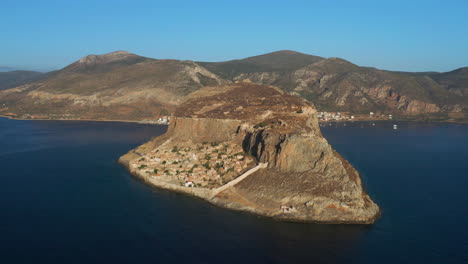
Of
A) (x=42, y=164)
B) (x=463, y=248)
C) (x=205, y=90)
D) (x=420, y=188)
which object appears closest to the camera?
(x=463, y=248)

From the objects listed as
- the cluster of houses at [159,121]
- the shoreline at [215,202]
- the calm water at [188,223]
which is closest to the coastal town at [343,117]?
the cluster of houses at [159,121]

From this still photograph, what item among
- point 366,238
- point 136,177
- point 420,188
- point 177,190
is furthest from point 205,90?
point 366,238

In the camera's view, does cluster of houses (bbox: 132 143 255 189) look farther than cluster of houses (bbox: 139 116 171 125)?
No

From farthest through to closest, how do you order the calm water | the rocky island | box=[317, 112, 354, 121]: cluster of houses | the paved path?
box=[317, 112, 354, 121]: cluster of houses
the paved path
the rocky island
the calm water

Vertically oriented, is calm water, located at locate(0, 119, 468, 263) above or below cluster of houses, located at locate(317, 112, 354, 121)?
below

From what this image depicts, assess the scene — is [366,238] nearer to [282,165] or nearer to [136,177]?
[282,165]

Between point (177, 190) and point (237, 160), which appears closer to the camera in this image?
point (177, 190)

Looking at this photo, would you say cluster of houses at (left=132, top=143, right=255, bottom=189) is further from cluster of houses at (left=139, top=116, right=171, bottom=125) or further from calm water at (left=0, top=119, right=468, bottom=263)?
cluster of houses at (left=139, top=116, right=171, bottom=125)

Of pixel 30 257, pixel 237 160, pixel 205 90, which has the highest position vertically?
pixel 205 90

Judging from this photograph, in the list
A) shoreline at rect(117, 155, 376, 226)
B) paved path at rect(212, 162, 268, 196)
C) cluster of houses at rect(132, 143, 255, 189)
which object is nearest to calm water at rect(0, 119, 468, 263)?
shoreline at rect(117, 155, 376, 226)

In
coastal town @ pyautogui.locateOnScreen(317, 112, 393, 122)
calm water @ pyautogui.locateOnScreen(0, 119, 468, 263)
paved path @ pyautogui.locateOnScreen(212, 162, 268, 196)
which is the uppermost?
coastal town @ pyautogui.locateOnScreen(317, 112, 393, 122)
